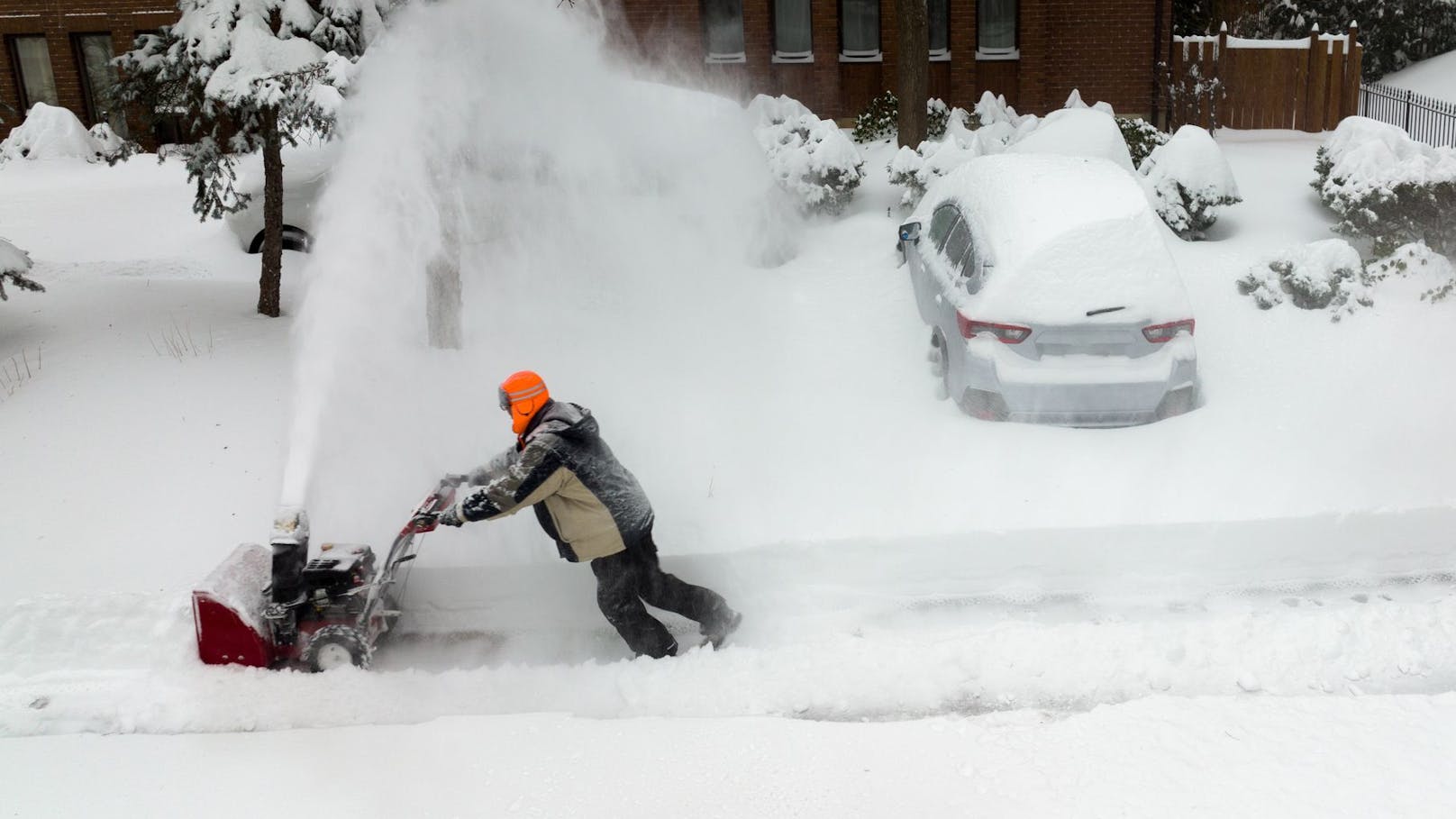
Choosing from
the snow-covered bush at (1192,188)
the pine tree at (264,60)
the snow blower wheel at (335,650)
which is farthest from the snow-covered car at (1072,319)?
the pine tree at (264,60)

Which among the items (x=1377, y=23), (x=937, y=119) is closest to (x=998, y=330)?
(x=937, y=119)

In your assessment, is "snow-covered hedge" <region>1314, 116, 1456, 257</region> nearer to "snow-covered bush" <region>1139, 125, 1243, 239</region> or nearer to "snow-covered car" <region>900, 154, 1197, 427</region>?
"snow-covered bush" <region>1139, 125, 1243, 239</region>

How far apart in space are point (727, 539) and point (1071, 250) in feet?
10.5

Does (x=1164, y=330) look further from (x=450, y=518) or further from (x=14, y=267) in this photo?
(x=14, y=267)

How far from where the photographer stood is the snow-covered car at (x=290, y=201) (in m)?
12.3

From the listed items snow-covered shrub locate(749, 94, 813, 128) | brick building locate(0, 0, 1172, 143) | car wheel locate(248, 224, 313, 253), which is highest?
brick building locate(0, 0, 1172, 143)

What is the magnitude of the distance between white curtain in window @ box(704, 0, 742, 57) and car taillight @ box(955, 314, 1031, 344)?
11.1 metres

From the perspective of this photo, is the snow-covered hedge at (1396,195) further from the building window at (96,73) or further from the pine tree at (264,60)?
the building window at (96,73)

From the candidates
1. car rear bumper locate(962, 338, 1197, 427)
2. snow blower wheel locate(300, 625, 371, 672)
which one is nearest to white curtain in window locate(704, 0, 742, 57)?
car rear bumper locate(962, 338, 1197, 427)

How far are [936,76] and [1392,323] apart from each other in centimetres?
967

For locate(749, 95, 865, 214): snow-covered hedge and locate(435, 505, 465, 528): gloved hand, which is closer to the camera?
locate(435, 505, 465, 528): gloved hand

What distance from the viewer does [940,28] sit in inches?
687

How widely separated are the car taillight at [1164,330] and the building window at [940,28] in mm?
10973

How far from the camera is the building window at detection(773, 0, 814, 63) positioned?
17312mm
